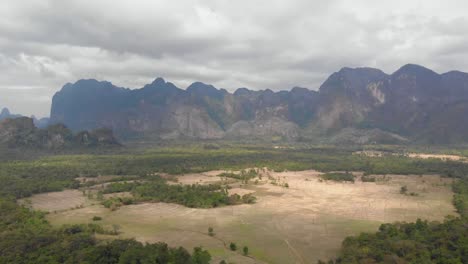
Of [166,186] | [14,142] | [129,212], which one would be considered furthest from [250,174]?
[14,142]

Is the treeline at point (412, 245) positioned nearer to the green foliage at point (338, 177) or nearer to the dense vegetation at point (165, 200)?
the dense vegetation at point (165, 200)

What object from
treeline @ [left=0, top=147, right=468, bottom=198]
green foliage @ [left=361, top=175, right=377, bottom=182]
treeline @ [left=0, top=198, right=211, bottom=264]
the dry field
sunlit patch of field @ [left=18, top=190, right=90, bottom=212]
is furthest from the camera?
green foliage @ [left=361, top=175, right=377, bottom=182]

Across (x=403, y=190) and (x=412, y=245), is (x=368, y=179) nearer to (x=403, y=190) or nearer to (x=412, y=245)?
(x=403, y=190)

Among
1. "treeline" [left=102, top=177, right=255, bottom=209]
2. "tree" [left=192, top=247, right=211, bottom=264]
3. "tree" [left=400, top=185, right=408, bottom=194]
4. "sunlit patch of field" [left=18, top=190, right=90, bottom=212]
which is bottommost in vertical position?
"sunlit patch of field" [left=18, top=190, right=90, bottom=212]

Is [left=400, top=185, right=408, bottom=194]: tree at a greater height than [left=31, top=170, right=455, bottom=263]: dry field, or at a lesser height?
greater

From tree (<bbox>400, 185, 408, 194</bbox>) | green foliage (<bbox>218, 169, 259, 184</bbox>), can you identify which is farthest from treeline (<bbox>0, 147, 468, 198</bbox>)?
tree (<bbox>400, 185, 408, 194</bbox>)

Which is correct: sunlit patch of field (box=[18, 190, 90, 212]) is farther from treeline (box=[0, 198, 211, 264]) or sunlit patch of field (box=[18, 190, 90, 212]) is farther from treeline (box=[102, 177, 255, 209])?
treeline (box=[0, 198, 211, 264])
